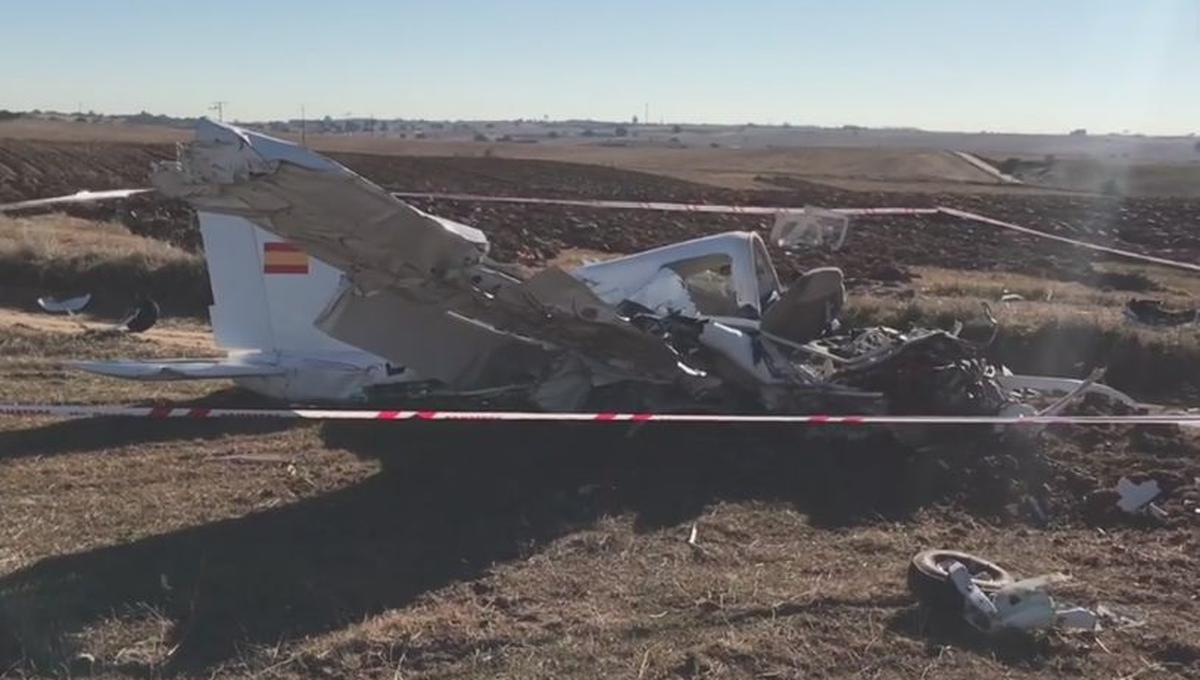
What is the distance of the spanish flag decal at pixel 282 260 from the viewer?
8570 mm

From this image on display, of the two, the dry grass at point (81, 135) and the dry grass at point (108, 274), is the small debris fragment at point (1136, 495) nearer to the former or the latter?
the dry grass at point (108, 274)

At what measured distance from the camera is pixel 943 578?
488 centimetres

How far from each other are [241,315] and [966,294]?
34.6 feet

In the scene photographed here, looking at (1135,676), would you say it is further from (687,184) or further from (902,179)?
(902,179)

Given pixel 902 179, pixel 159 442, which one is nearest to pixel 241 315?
pixel 159 442

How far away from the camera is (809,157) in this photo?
3191 inches

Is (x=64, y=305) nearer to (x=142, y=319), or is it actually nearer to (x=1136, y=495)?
(x=142, y=319)

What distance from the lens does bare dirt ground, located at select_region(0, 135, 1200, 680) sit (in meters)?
4.45

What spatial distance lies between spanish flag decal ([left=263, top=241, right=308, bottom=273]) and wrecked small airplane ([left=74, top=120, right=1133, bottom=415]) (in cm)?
1

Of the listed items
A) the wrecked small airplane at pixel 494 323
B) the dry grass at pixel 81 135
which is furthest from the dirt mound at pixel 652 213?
the dry grass at pixel 81 135

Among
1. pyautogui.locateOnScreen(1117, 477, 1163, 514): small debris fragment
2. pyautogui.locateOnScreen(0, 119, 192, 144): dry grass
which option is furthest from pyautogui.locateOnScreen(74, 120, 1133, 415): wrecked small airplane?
pyautogui.locateOnScreen(0, 119, 192, 144): dry grass

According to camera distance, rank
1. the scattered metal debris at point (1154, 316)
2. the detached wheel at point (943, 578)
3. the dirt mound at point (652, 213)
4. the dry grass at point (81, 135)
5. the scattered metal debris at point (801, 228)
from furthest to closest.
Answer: the dry grass at point (81, 135), the dirt mound at point (652, 213), the scattered metal debris at point (1154, 316), the scattered metal debris at point (801, 228), the detached wheel at point (943, 578)

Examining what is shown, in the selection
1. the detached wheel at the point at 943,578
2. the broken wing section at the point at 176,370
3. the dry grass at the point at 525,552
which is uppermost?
the broken wing section at the point at 176,370

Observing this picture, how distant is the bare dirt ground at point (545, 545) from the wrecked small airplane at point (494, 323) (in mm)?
283
